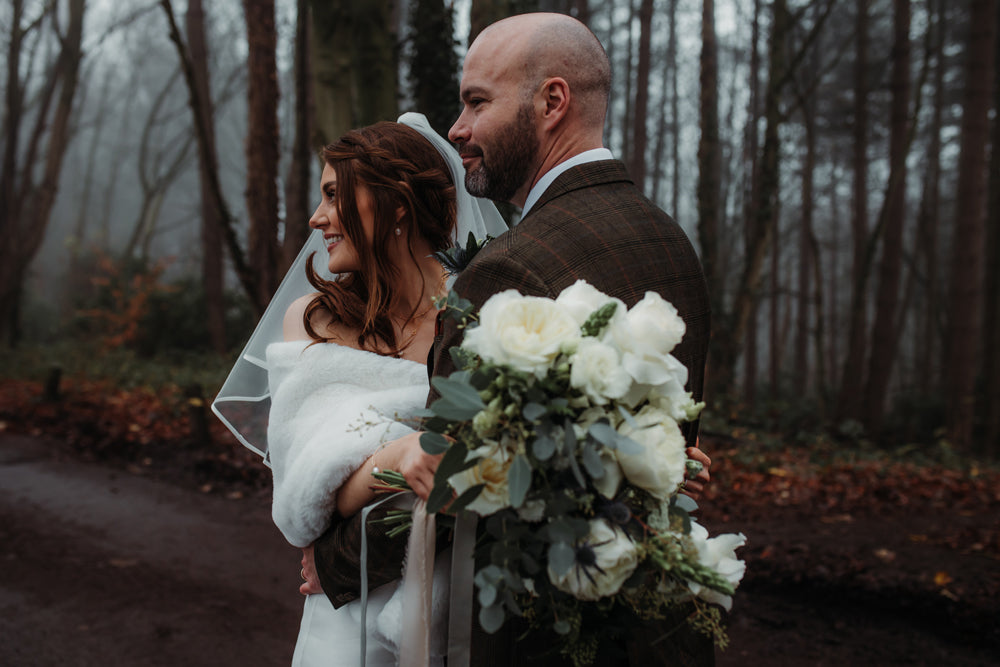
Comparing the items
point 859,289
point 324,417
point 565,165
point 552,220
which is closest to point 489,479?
point 552,220

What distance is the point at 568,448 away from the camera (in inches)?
51.1

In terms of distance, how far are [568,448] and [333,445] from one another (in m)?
0.81

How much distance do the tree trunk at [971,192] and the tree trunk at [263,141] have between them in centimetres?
937

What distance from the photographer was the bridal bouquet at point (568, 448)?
1288mm

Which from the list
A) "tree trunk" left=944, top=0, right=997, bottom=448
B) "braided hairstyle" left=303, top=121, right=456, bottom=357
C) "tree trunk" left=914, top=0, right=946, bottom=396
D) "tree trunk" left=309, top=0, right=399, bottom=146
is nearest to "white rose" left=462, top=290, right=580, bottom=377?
"braided hairstyle" left=303, top=121, right=456, bottom=357

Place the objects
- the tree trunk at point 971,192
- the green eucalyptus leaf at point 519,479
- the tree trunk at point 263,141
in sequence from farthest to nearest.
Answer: the tree trunk at point 971,192 < the tree trunk at point 263,141 < the green eucalyptus leaf at point 519,479

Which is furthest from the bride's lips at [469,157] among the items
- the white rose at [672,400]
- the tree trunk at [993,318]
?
the tree trunk at [993,318]

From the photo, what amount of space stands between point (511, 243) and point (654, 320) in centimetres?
44

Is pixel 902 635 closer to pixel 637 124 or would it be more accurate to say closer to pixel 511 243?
pixel 511 243

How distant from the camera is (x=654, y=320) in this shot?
4.36ft

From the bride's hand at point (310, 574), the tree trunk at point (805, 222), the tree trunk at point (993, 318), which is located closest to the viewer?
the bride's hand at point (310, 574)

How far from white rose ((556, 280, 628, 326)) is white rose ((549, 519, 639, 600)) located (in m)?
0.38

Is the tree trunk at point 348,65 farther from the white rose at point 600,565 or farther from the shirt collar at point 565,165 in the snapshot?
the white rose at point 600,565

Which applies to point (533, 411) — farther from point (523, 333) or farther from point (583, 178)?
point (583, 178)
